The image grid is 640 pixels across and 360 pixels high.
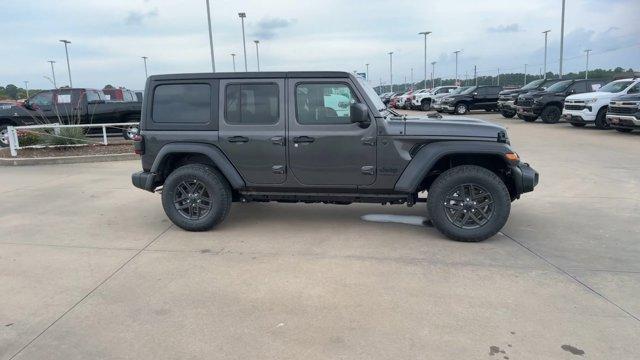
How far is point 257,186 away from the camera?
18.0 feet

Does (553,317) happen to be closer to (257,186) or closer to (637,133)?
(257,186)

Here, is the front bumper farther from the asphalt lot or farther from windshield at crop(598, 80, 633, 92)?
the asphalt lot

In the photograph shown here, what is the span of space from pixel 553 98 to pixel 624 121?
209 inches

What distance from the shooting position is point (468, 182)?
4.96m

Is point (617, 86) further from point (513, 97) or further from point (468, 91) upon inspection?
point (468, 91)

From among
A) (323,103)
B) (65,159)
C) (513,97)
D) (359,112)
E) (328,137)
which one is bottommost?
(65,159)

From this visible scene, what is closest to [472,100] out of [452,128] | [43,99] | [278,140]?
[43,99]

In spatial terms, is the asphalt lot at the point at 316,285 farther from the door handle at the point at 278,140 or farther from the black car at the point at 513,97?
the black car at the point at 513,97

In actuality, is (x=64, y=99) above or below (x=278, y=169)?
above

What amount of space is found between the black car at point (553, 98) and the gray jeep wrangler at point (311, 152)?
15.7 metres

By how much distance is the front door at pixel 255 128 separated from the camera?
530cm

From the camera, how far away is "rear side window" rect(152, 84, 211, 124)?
5.46 m


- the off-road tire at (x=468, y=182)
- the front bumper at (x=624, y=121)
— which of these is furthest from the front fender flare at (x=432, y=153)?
the front bumper at (x=624, y=121)

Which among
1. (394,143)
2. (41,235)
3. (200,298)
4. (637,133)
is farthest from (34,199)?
(637,133)
